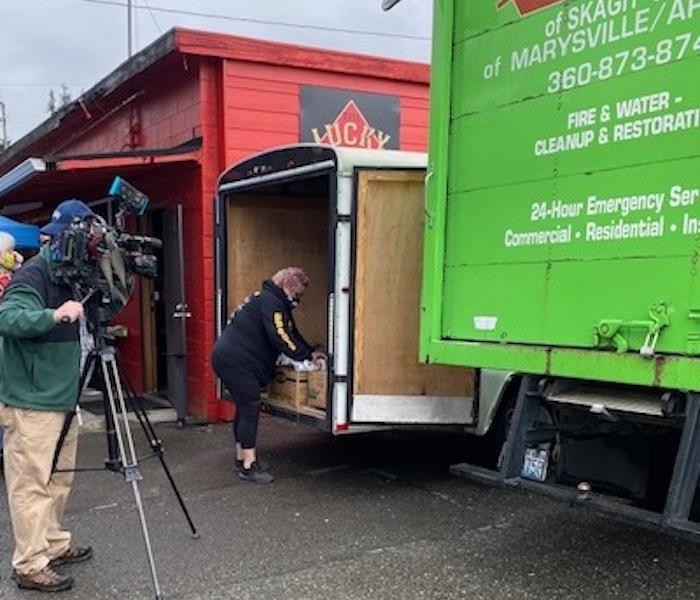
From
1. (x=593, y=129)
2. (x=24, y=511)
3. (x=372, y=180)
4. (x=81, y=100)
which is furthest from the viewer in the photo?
(x=81, y=100)

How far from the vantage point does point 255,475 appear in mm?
6082

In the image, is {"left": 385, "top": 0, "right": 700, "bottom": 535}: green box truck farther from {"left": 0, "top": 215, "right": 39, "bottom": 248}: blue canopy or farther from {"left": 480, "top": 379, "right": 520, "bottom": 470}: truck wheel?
{"left": 0, "top": 215, "right": 39, "bottom": 248}: blue canopy

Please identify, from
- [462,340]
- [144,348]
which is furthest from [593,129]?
[144,348]

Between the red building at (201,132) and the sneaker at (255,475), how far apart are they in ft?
7.52

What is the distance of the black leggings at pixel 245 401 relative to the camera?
20.0 feet

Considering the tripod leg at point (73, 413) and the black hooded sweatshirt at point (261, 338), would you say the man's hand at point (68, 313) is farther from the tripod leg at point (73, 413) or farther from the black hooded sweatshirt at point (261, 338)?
the black hooded sweatshirt at point (261, 338)

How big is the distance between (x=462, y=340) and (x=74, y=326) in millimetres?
2004

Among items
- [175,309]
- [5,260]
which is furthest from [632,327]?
[175,309]

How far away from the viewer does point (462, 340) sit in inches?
164

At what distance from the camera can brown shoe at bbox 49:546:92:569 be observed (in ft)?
14.2

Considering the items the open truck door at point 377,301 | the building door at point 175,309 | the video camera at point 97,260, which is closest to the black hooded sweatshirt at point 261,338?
the open truck door at point 377,301

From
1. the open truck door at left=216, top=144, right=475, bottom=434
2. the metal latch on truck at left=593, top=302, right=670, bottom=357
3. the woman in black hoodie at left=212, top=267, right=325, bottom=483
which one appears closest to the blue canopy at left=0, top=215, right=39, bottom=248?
the woman in black hoodie at left=212, top=267, right=325, bottom=483

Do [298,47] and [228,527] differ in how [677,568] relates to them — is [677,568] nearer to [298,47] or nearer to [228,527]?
[228,527]

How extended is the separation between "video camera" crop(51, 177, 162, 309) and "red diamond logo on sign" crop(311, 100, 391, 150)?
4.59 meters
